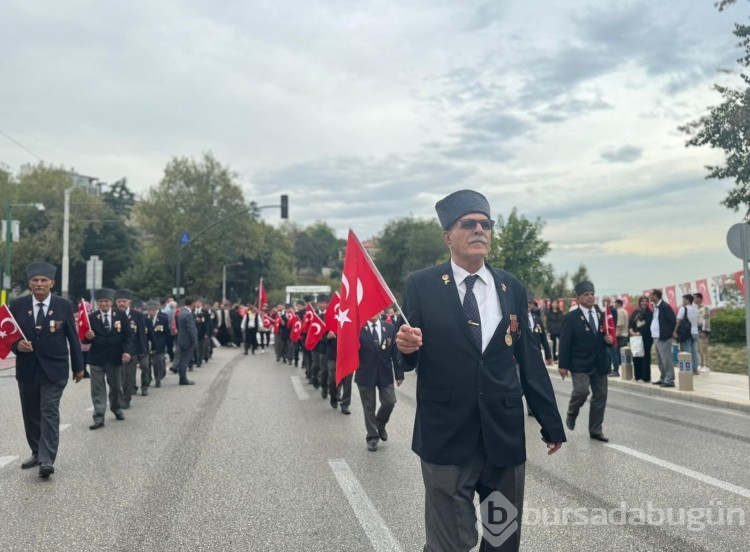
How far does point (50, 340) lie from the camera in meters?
A: 7.76

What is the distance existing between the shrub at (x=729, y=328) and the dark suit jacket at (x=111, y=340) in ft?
64.8

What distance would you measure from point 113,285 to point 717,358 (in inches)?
2493

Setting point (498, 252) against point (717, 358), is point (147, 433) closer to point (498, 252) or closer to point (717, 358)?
point (717, 358)

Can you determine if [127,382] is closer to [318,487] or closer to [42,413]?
[42,413]

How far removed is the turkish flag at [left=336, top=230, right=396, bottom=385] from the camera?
4.75 meters

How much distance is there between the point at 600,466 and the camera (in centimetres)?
764

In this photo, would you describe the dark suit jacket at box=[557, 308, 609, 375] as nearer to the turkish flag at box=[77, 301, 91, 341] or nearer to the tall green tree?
the turkish flag at box=[77, 301, 91, 341]

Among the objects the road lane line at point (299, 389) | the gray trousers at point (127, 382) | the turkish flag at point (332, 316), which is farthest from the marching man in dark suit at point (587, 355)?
the gray trousers at point (127, 382)

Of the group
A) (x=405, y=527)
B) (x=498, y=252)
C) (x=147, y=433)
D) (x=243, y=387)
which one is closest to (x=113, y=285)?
(x=498, y=252)

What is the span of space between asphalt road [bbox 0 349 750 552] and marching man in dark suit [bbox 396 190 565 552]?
163 cm

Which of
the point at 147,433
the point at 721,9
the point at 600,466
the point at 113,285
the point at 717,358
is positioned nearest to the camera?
the point at 600,466

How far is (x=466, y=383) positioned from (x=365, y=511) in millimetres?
2785

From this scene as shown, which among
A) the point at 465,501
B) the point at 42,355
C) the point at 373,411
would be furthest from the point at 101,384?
the point at 465,501

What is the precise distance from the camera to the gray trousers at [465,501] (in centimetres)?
345
